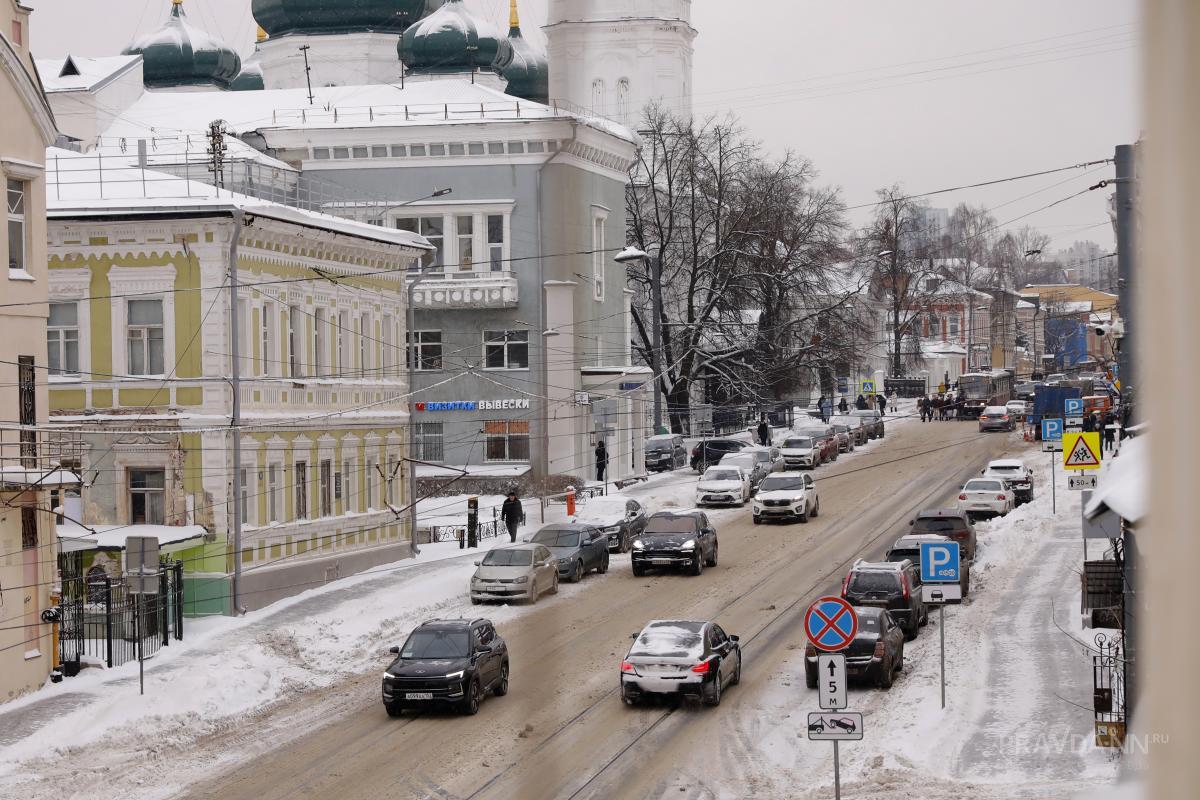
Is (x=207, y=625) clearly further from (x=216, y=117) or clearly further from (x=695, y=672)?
(x=216, y=117)

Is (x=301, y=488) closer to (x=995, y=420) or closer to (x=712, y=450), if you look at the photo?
(x=712, y=450)

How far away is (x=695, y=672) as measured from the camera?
2255 cm

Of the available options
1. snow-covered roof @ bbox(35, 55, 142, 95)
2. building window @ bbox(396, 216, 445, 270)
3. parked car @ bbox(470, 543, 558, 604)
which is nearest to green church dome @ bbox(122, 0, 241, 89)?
snow-covered roof @ bbox(35, 55, 142, 95)

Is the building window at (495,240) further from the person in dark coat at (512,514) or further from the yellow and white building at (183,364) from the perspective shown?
the yellow and white building at (183,364)

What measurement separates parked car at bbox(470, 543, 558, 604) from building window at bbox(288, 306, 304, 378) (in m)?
6.11

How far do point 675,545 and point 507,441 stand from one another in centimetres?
1638

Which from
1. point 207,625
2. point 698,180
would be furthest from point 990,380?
point 207,625

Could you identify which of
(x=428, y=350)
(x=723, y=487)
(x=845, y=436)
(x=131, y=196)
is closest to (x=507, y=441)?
(x=428, y=350)

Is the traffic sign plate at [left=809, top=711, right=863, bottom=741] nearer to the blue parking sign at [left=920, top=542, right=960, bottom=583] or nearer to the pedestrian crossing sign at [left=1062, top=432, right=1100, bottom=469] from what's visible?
the blue parking sign at [left=920, top=542, right=960, bottom=583]

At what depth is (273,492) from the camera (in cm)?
3331

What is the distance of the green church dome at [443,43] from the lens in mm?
58781

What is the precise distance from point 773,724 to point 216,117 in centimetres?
3985

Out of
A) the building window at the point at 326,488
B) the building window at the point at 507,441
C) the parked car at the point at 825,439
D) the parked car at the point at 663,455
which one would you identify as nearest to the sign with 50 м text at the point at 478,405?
the building window at the point at 507,441

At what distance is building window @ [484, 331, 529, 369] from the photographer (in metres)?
52.3
